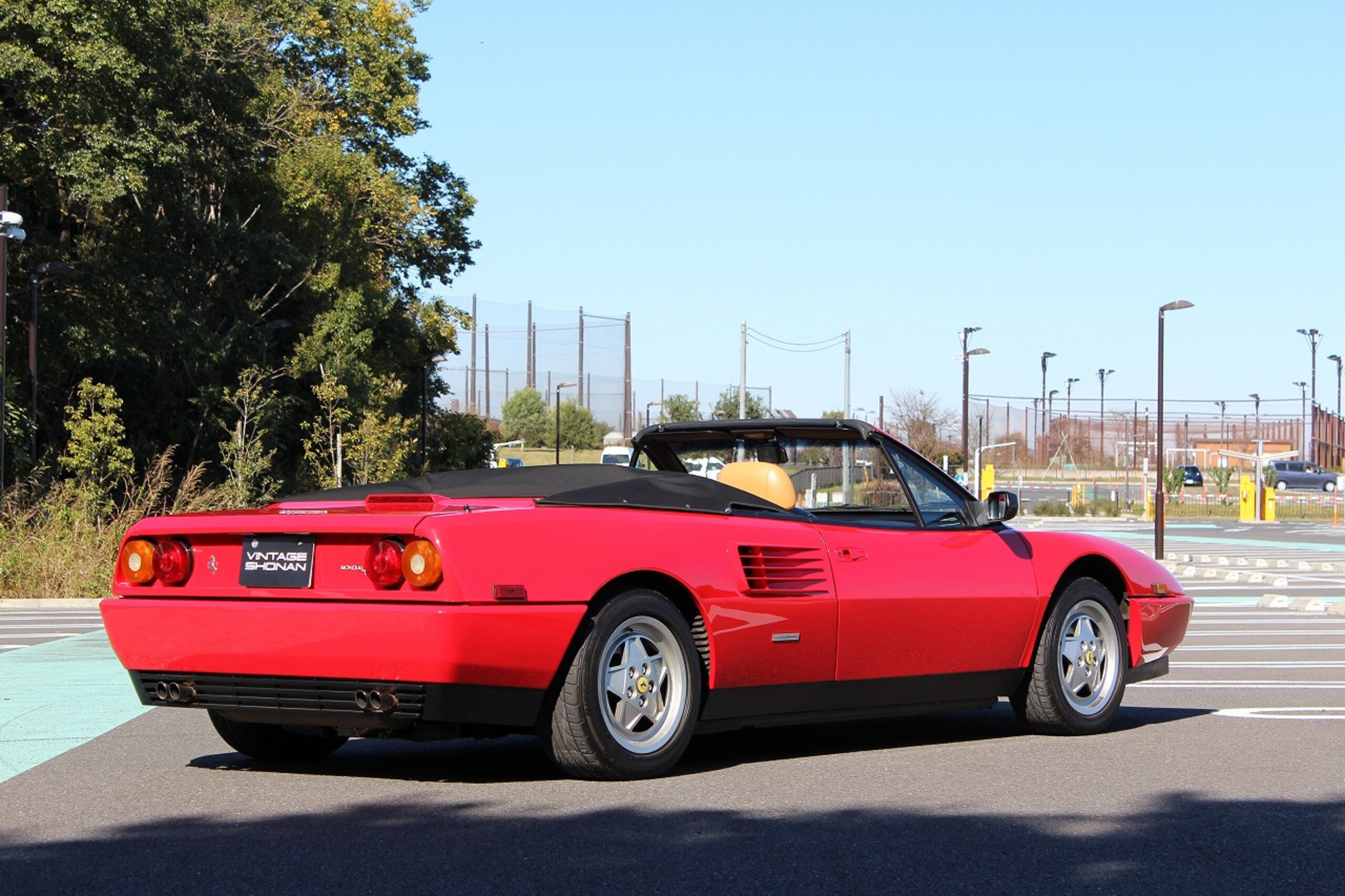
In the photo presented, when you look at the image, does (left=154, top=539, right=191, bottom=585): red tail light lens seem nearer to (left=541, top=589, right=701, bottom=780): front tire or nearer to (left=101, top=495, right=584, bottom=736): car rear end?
(left=101, top=495, right=584, bottom=736): car rear end

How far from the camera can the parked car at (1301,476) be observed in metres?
81.3

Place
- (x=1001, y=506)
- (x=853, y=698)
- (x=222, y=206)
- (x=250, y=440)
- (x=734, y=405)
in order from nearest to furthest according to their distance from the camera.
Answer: (x=853, y=698)
(x=1001, y=506)
(x=250, y=440)
(x=222, y=206)
(x=734, y=405)

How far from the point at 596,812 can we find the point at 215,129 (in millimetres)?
34393

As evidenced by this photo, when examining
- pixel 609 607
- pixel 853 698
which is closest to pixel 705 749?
pixel 853 698

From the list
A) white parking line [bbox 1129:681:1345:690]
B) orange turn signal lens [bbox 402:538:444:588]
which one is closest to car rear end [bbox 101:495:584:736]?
orange turn signal lens [bbox 402:538:444:588]

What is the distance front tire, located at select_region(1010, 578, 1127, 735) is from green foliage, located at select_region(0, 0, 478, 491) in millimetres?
27503

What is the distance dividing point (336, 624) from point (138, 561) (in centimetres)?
106

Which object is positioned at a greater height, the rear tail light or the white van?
the white van

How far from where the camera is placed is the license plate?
19.7 feet

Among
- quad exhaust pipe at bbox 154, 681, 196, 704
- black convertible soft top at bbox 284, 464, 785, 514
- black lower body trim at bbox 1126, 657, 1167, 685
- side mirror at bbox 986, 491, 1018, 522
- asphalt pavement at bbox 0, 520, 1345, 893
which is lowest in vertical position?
asphalt pavement at bbox 0, 520, 1345, 893

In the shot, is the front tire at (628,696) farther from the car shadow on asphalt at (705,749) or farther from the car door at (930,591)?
the car door at (930,591)

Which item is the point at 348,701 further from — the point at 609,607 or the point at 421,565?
the point at 609,607

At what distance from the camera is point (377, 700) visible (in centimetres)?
577

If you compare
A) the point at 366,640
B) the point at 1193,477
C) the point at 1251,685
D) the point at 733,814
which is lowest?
the point at 1251,685
